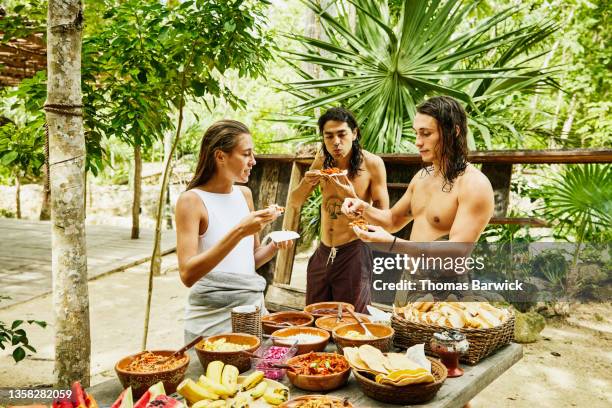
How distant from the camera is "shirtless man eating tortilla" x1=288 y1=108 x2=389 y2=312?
356 centimetres

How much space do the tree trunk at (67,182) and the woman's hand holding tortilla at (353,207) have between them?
1.37 meters

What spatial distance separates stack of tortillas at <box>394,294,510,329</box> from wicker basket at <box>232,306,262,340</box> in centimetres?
62

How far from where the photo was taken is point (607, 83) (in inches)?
372

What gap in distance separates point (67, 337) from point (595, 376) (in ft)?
14.1

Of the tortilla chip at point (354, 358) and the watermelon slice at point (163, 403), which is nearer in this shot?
the watermelon slice at point (163, 403)

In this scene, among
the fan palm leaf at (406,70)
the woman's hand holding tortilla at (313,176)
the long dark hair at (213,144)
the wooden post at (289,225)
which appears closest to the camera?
the long dark hair at (213,144)

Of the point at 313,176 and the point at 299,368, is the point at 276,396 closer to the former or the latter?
the point at 299,368

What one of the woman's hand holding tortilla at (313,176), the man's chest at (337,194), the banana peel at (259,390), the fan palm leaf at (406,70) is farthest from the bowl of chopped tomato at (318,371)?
the fan palm leaf at (406,70)

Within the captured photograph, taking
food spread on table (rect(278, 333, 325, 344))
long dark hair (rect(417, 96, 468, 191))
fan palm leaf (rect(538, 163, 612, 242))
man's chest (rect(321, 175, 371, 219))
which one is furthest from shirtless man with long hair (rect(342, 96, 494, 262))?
fan palm leaf (rect(538, 163, 612, 242))

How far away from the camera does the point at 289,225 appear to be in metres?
4.49

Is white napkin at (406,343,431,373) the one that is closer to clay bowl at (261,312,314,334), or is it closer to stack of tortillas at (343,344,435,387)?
stack of tortillas at (343,344,435,387)

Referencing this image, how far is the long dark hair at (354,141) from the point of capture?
11.6 feet

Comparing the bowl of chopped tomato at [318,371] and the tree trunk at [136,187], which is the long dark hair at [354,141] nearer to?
the bowl of chopped tomato at [318,371]

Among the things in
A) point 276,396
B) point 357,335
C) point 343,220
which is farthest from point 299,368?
point 343,220
